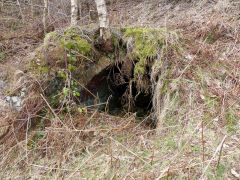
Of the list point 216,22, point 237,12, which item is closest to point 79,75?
point 216,22

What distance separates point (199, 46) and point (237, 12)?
1996 millimetres

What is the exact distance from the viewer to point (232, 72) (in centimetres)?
308

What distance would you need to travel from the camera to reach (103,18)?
3473 mm

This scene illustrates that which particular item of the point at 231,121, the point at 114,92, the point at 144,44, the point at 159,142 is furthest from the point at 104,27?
the point at 231,121

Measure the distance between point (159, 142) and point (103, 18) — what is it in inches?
104

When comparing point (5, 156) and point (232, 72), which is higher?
point (232, 72)

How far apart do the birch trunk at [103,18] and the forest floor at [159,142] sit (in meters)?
1.79

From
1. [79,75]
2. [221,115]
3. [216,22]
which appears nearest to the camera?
[221,115]

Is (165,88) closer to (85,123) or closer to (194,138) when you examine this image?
(194,138)

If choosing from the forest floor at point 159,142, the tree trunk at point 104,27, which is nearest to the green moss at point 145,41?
the tree trunk at point 104,27

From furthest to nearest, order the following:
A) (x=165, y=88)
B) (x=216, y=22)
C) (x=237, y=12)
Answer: (x=237, y=12)
(x=216, y=22)
(x=165, y=88)

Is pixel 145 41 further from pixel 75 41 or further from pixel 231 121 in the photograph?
pixel 231 121

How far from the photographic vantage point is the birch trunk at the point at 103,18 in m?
3.44

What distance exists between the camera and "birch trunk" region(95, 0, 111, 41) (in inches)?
136
